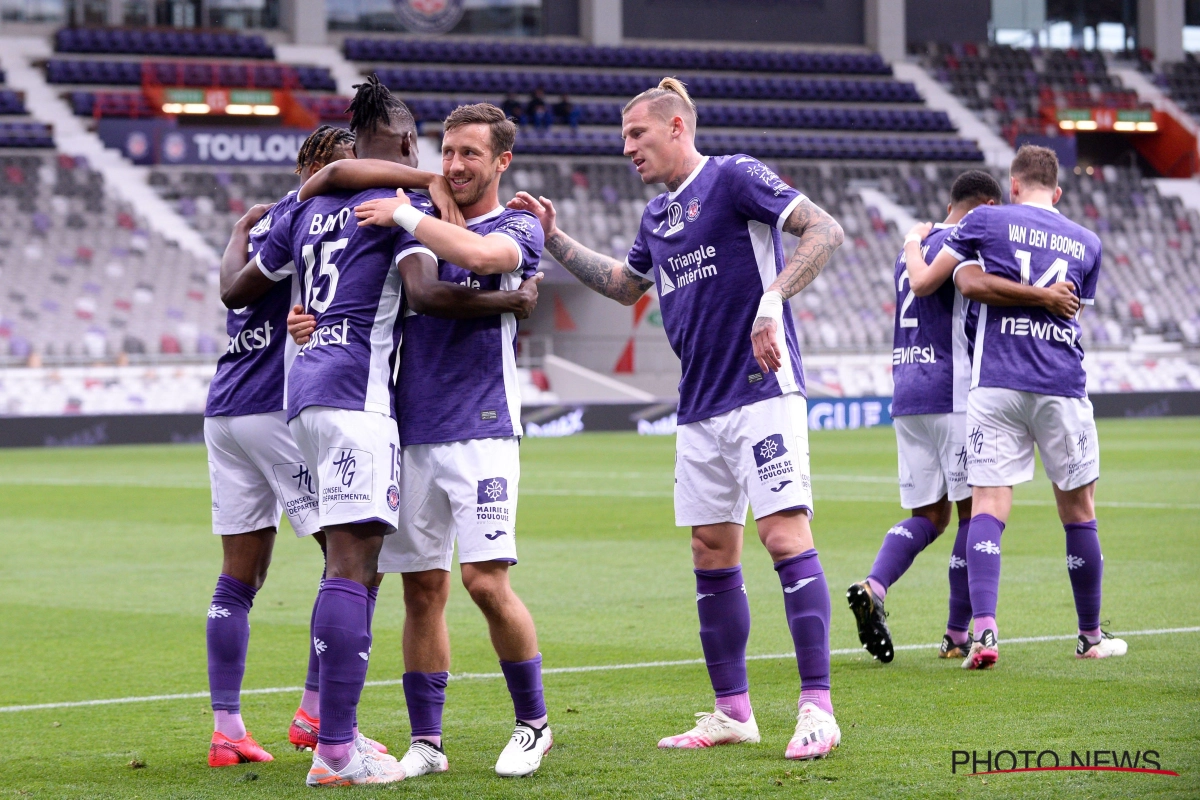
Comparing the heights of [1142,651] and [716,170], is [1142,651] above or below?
below

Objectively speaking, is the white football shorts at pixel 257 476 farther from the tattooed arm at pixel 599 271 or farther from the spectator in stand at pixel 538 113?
the spectator in stand at pixel 538 113

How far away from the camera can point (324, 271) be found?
4598 mm

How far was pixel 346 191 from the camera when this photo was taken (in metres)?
4.66

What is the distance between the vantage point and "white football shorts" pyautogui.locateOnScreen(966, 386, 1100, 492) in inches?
247

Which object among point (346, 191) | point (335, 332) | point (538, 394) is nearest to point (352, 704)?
point (335, 332)

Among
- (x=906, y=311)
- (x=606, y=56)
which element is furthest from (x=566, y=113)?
(x=906, y=311)

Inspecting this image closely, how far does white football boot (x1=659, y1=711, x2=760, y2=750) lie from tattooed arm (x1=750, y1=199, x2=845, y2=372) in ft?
3.74

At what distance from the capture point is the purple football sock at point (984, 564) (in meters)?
6.24

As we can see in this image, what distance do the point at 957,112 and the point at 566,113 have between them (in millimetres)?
12215

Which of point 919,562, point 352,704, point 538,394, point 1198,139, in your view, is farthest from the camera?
point 1198,139

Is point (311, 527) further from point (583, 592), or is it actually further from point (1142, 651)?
point (583, 592)

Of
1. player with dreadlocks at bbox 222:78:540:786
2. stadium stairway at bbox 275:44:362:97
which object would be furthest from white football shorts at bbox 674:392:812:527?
stadium stairway at bbox 275:44:362:97

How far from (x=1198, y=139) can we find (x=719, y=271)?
4458 cm

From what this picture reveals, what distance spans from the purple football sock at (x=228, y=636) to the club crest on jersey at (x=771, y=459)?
5.74ft
